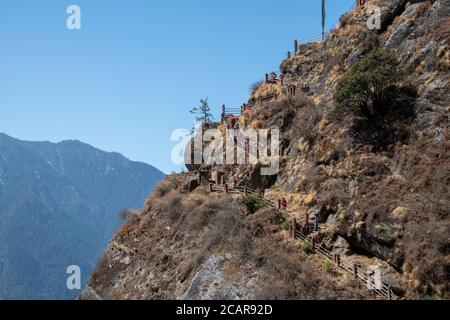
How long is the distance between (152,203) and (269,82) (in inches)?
670

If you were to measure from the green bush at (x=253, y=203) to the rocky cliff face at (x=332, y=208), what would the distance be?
98 cm

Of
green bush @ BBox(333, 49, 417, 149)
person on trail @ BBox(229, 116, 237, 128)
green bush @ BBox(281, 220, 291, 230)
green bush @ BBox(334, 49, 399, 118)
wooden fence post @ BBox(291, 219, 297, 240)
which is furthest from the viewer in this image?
person on trail @ BBox(229, 116, 237, 128)

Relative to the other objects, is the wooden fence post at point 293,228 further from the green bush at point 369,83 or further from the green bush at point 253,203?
the green bush at point 369,83

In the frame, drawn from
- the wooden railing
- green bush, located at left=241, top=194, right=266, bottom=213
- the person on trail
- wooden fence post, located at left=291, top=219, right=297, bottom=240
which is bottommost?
the wooden railing

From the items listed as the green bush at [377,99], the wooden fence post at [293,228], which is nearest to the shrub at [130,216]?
the wooden fence post at [293,228]

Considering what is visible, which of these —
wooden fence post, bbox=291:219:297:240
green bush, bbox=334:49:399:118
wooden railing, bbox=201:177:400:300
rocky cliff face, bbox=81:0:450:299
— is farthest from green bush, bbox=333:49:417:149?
wooden railing, bbox=201:177:400:300

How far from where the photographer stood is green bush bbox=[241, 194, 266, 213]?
110 feet

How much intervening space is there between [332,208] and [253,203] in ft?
17.6

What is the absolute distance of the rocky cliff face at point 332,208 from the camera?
25625 millimetres

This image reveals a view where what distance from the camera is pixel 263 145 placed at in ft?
137

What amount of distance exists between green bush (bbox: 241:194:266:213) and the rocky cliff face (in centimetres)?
98

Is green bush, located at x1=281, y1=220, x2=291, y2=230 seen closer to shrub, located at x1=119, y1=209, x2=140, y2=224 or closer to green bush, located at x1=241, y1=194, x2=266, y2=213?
green bush, located at x1=241, y1=194, x2=266, y2=213
